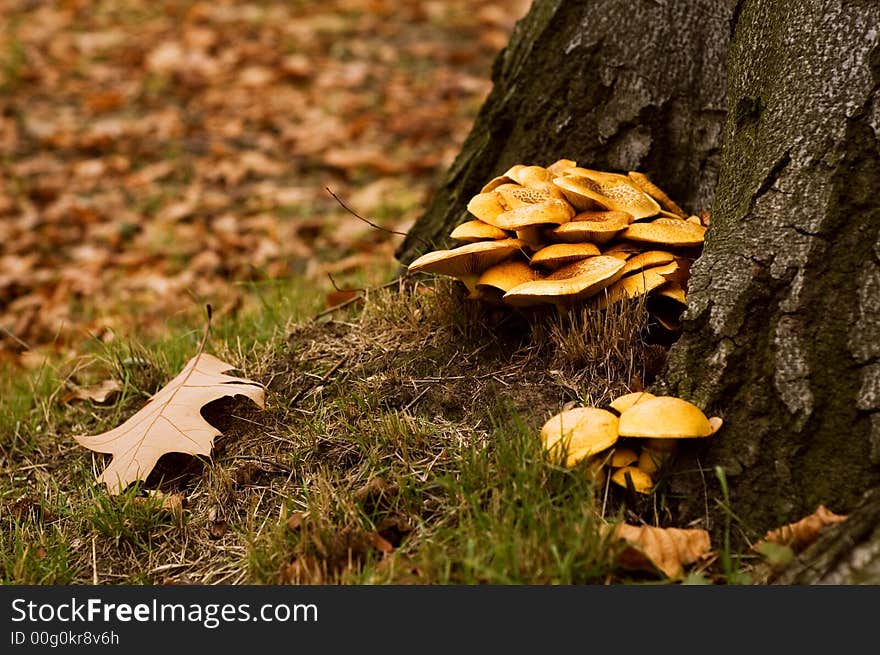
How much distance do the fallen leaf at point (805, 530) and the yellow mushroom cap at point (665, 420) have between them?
0.31 m

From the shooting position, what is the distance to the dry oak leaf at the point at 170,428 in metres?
2.83

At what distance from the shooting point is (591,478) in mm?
2305

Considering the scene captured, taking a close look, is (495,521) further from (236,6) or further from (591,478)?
(236,6)

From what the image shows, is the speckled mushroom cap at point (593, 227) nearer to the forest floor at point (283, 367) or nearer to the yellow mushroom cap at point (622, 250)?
the yellow mushroom cap at point (622, 250)

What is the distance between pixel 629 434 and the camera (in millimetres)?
2252

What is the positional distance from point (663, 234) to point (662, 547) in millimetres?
1057

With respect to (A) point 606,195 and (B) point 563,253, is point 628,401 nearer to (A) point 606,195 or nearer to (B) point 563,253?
(B) point 563,253

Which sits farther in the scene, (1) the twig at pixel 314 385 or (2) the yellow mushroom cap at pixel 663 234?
(1) the twig at pixel 314 385

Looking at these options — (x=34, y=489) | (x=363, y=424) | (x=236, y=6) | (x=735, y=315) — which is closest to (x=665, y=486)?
(x=735, y=315)

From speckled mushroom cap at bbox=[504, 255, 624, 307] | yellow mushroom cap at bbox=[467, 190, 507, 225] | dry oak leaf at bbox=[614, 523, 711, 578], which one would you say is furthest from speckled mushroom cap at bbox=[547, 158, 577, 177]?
dry oak leaf at bbox=[614, 523, 711, 578]

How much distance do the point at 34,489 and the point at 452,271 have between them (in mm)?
1655

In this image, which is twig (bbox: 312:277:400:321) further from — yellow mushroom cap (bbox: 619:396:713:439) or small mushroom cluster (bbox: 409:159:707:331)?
yellow mushroom cap (bbox: 619:396:713:439)

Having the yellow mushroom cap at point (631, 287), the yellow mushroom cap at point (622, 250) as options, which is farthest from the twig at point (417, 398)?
the yellow mushroom cap at point (622, 250)

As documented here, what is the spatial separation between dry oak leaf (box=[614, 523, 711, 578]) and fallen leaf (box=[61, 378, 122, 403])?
2.23m
